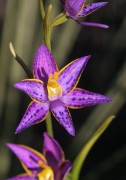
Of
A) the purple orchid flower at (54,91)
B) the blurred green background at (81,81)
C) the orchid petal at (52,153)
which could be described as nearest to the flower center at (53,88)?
the purple orchid flower at (54,91)

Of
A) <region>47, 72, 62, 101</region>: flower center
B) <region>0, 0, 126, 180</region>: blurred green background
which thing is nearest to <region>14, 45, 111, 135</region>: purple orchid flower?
<region>47, 72, 62, 101</region>: flower center

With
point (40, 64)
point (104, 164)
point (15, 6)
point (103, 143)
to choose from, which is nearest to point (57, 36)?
point (15, 6)

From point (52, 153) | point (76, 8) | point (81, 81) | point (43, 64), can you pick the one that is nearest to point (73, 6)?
point (76, 8)

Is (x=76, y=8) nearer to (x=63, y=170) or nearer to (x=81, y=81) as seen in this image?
(x=63, y=170)

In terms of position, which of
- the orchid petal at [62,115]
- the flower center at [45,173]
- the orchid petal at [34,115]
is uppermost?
the orchid petal at [34,115]

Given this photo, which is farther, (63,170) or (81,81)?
(81,81)

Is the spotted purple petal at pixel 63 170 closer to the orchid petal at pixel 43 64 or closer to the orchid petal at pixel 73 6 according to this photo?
the orchid petal at pixel 43 64

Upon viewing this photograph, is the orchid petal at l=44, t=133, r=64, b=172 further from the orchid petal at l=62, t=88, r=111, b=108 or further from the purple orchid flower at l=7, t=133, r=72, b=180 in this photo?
the orchid petal at l=62, t=88, r=111, b=108
